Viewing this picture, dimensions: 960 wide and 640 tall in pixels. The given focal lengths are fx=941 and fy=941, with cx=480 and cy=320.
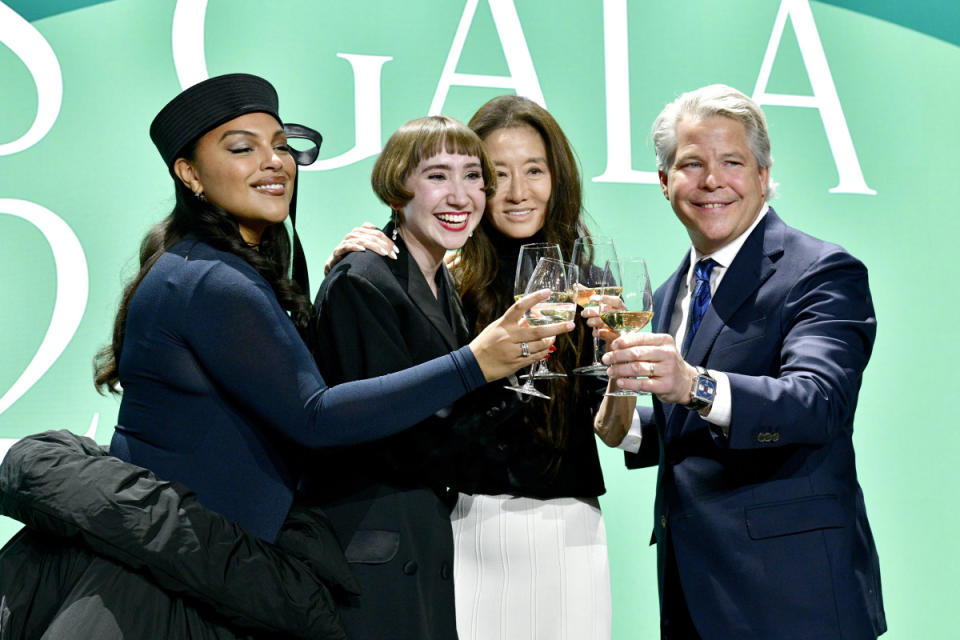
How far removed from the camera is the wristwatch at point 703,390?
1951 millimetres

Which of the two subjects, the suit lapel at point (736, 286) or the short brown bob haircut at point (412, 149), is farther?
the short brown bob haircut at point (412, 149)

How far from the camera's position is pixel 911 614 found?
4.26 metres

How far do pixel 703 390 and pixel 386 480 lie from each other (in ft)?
2.44

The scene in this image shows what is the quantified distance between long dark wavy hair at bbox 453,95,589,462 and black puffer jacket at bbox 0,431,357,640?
1063 mm

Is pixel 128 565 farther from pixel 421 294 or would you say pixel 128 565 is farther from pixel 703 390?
pixel 703 390

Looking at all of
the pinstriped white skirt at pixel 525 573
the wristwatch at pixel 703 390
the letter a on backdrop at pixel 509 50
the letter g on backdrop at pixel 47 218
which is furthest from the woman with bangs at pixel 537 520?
the letter g on backdrop at pixel 47 218

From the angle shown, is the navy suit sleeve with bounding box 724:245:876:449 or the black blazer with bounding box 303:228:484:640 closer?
the navy suit sleeve with bounding box 724:245:876:449

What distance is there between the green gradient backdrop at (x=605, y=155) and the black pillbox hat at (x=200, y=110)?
73.4 inches

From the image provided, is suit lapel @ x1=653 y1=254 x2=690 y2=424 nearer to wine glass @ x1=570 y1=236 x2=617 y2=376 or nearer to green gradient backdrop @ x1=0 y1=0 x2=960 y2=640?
wine glass @ x1=570 y1=236 x2=617 y2=376

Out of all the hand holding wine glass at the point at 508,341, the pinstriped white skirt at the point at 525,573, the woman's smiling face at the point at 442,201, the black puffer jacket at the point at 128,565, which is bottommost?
the pinstriped white skirt at the point at 525,573

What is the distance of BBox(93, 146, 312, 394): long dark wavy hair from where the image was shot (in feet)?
6.52

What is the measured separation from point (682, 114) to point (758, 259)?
480mm

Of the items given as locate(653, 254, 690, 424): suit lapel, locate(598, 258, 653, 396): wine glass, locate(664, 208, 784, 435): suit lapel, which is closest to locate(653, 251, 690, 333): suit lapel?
locate(653, 254, 690, 424): suit lapel

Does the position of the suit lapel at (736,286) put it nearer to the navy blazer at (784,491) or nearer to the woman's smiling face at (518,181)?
the navy blazer at (784,491)
